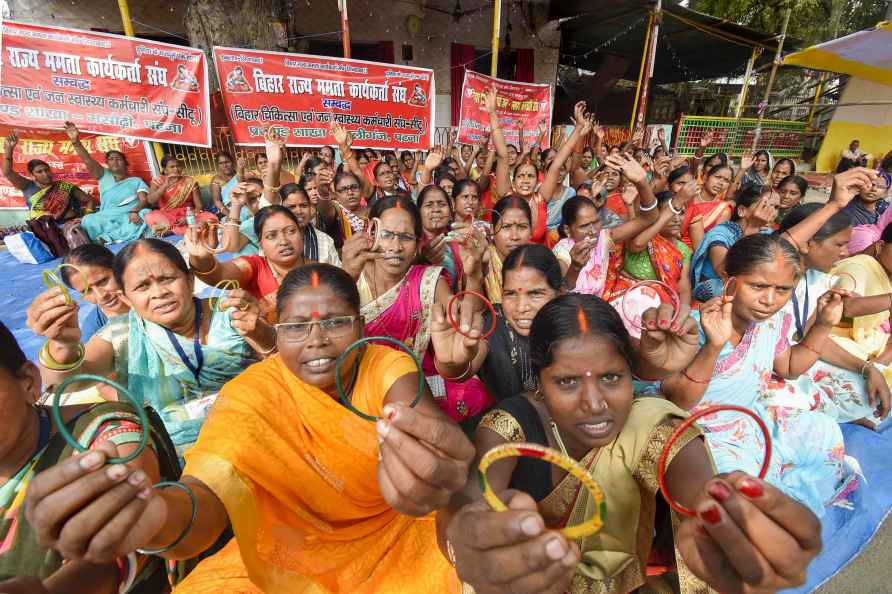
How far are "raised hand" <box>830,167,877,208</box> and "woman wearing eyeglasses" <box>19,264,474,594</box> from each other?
3.50 meters

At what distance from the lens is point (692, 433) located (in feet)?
5.18

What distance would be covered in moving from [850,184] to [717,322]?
2181mm

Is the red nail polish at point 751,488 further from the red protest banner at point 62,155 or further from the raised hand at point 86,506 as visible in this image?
the red protest banner at point 62,155

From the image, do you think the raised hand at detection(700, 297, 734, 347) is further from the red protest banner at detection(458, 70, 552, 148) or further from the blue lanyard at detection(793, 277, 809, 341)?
the red protest banner at detection(458, 70, 552, 148)

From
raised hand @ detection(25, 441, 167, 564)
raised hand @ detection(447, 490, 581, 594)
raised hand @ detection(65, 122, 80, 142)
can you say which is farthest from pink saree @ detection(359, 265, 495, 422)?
raised hand @ detection(65, 122, 80, 142)

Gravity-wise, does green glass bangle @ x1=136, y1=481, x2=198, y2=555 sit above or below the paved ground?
above

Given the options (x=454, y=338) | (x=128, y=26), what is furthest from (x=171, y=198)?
(x=454, y=338)

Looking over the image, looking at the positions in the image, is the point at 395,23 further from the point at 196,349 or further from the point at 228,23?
the point at 196,349

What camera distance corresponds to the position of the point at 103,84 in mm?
7113

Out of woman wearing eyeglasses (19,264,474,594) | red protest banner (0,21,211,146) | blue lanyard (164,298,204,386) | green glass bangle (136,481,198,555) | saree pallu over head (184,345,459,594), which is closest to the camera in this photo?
green glass bangle (136,481,198,555)

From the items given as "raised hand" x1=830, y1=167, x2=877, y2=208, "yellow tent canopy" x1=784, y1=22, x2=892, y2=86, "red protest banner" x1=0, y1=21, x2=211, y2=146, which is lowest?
"raised hand" x1=830, y1=167, x2=877, y2=208

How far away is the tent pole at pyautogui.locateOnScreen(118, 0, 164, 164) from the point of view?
783cm

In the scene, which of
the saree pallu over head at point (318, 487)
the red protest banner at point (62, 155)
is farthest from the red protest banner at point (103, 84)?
the saree pallu over head at point (318, 487)

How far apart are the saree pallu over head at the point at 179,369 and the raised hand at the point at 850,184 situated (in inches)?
172
